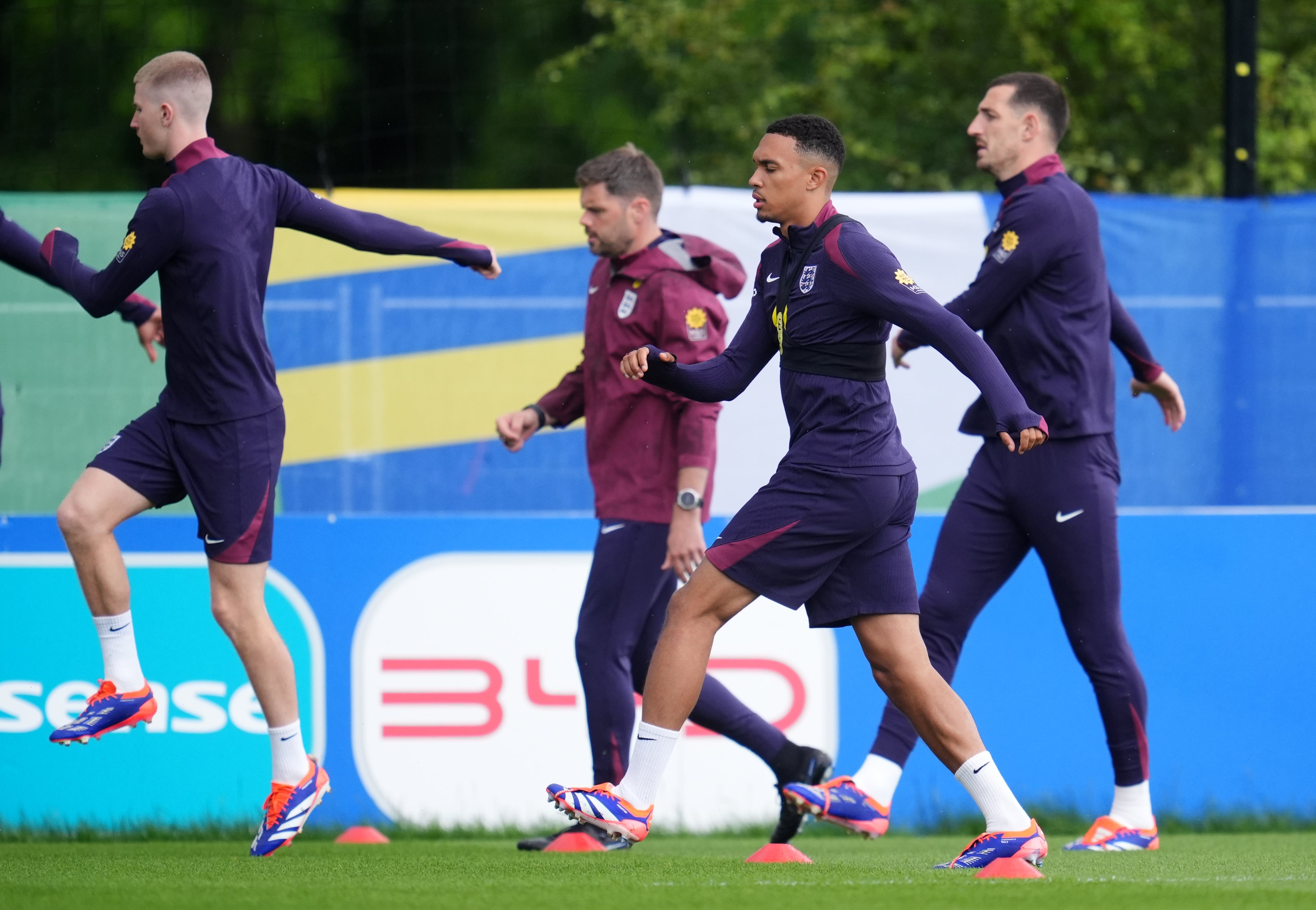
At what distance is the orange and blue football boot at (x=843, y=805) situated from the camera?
4.59 meters

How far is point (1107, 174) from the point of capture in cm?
1248

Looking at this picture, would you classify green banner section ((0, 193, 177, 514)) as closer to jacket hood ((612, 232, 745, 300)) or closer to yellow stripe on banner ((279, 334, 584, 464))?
yellow stripe on banner ((279, 334, 584, 464))

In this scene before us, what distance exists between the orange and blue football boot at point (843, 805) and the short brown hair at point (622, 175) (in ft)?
6.37

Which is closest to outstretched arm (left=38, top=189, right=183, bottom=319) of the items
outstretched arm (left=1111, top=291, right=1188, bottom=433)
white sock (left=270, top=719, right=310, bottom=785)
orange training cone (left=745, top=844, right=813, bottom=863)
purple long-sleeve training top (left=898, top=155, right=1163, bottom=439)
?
white sock (left=270, top=719, right=310, bottom=785)

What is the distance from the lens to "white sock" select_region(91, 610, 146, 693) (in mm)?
4840

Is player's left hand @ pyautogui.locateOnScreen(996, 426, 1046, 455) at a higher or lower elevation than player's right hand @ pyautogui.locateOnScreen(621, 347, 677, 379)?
lower

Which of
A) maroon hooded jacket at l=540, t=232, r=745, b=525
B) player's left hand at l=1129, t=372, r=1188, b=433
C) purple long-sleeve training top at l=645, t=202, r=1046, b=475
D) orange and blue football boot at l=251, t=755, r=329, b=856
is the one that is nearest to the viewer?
purple long-sleeve training top at l=645, t=202, r=1046, b=475

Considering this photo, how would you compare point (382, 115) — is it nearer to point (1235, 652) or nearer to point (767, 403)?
point (767, 403)

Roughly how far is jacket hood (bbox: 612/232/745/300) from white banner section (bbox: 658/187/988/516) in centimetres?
179

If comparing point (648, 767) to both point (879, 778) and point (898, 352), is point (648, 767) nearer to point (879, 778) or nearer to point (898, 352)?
point (879, 778)

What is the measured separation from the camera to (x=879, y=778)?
5.00 m

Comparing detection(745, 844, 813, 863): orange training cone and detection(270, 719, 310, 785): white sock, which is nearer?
detection(745, 844, 813, 863): orange training cone

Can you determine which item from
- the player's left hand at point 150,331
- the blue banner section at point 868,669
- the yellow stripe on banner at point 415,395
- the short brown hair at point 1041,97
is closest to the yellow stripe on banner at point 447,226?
the yellow stripe on banner at point 415,395

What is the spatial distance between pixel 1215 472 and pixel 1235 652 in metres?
1.51
